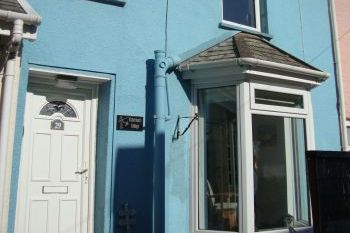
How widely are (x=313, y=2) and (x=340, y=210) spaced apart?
566 centimetres

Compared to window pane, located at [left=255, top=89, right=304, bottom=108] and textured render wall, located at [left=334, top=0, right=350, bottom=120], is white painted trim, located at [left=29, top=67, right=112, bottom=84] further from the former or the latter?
textured render wall, located at [left=334, top=0, right=350, bottom=120]

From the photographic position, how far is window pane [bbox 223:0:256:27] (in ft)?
25.5

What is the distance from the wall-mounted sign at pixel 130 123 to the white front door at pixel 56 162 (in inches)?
17.1

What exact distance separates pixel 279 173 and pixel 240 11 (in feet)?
10.1

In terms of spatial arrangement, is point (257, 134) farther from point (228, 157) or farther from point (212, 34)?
point (212, 34)

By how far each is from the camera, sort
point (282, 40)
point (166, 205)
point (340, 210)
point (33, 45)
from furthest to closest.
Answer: point (282, 40) < point (166, 205) < point (33, 45) < point (340, 210)

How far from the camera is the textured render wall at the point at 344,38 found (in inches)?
347

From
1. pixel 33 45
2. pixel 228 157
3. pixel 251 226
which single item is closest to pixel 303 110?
pixel 228 157

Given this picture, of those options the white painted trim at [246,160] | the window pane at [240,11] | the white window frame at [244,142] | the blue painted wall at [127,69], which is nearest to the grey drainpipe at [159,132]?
the blue painted wall at [127,69]

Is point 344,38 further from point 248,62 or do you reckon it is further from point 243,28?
point 248,62

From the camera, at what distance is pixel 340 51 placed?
352 inches

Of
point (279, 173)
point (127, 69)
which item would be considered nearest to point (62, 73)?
point (127, 69)

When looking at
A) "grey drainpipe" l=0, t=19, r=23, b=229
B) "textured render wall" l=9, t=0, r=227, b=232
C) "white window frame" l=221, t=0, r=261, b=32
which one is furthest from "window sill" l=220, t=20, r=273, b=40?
"grey drainpipe" l=0, t=19, r=23, b=229

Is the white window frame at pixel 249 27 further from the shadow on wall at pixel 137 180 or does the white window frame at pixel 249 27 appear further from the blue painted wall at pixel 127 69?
the shadow on wall at pixel 137 180
